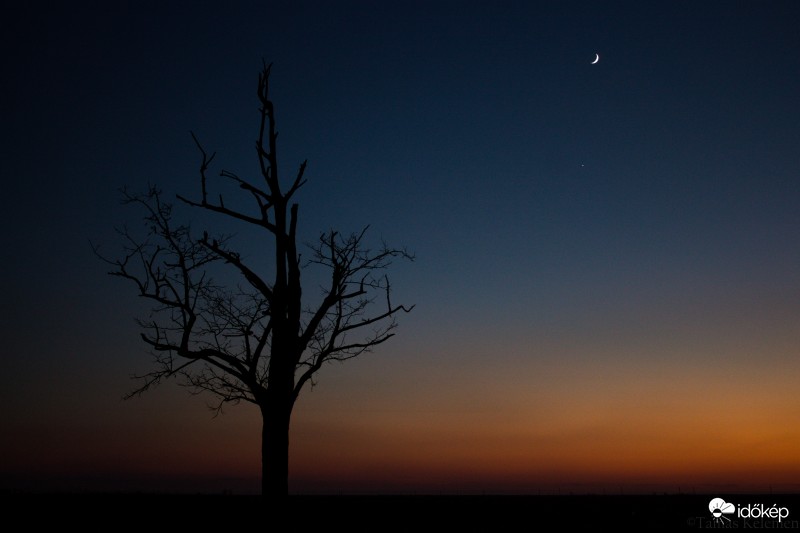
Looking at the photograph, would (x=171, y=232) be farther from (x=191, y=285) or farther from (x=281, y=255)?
(x=281, y=255)

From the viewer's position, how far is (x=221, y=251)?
51.9 feet

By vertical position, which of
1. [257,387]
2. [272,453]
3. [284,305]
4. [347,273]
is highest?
[347,273]

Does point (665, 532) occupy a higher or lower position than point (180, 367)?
lower

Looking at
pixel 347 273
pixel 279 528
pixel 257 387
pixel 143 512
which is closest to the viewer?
pixel 279 528

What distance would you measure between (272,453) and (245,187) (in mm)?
5834

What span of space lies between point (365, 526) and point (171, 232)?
9.91 m

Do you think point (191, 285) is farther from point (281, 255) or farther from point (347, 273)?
point (347, 273)

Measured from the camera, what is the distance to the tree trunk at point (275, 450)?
578 inches

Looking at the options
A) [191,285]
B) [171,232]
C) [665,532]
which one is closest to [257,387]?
[191,285]

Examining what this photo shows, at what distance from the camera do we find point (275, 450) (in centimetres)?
1484

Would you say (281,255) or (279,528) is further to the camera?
(281,255)

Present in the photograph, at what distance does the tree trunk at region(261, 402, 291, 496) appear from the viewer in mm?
14673

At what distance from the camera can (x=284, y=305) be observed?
15531 mm

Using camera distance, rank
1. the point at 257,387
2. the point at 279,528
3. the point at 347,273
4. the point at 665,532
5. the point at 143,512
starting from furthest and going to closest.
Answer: the point at 143,512, the point at 665,532, the point at 347,273, the point at 257,387, the point at 279,528
